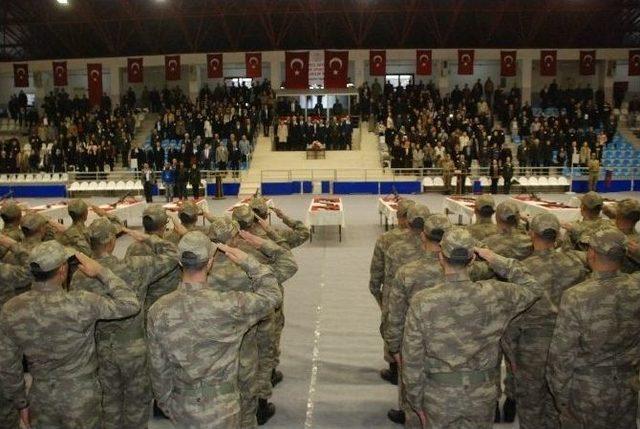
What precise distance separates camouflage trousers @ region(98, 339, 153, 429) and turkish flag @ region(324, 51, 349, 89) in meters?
20.6

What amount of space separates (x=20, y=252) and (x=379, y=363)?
11.2 ft

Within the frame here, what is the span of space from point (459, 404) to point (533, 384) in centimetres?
128

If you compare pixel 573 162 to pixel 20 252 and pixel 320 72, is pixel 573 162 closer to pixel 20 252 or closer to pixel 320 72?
pixel 320 72

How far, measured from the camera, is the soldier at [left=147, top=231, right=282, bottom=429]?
124 inches

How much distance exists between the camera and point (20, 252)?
5039 mm

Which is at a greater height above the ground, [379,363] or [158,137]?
[158,137]

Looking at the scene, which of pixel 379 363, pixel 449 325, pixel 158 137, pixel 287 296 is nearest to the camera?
pixel 449 325

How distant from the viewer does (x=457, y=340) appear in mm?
3299

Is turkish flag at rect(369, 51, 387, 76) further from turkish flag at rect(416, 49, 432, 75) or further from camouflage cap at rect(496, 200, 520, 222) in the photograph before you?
camouflage cap at rect(496, 200, 520, 222)

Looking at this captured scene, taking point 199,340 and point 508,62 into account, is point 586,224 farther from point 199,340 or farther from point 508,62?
point 508,62

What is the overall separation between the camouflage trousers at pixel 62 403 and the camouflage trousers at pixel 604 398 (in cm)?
286

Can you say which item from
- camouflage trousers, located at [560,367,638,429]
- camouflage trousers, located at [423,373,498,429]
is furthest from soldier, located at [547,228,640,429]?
camouflage trousers, located at [423,373,498,429]

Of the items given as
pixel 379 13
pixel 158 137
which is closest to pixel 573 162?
pixel 379 13

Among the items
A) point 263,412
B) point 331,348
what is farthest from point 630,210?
point 263,412
